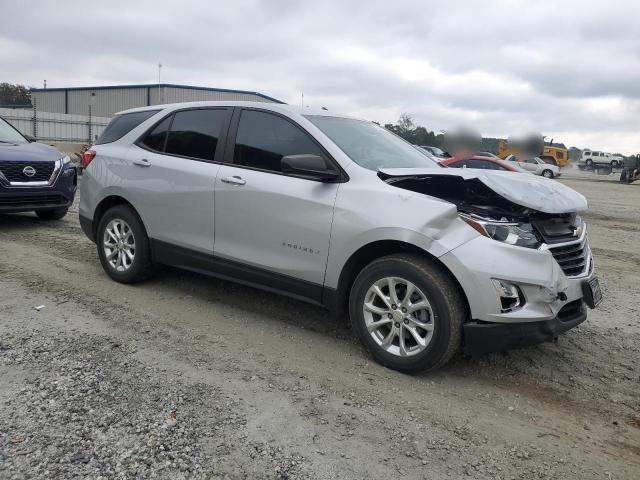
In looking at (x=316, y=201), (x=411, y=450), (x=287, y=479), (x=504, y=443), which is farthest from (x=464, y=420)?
(x=316, y=201)

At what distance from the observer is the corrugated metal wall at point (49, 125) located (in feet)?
78.4

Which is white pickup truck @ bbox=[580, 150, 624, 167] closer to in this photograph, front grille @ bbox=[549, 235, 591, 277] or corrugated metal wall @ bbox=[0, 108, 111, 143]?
corrugated metal wall @ bbox=[0, 108, 111, 143]

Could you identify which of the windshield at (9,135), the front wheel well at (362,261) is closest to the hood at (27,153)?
the windshield at (9,135)

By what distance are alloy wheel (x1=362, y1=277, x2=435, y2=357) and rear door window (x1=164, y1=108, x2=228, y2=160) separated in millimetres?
2017

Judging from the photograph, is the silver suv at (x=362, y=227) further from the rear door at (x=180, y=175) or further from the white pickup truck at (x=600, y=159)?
the white pickup truck at (x=600, y=159)

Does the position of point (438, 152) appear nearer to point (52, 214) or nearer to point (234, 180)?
point (52, 214)

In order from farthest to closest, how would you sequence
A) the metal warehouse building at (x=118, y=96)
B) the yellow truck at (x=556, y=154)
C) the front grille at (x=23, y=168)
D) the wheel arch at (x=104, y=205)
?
1. the metal warehouse building at (x=118, y=96)
2. the yellow truck at (x=556, y=154)
3. the front grille at (x=23, y=168)
4. the wheel arch at (x=104, y=205)

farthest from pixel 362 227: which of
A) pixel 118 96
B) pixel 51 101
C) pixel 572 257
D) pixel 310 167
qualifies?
pixel 51 101

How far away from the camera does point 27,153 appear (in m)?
7.89

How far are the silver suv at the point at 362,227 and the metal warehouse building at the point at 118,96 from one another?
117 feet

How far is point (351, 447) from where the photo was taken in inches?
110

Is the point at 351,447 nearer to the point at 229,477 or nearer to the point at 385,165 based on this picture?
the point at 229,477

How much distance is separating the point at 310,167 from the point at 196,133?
5.16 ft

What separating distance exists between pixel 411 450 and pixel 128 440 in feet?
4.85
